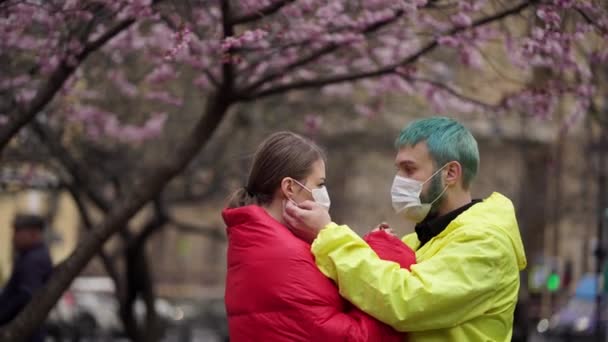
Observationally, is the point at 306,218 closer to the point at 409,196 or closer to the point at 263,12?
the point at 409,196

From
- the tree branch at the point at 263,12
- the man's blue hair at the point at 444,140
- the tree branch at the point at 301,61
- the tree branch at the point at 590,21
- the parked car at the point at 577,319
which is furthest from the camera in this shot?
the parked car at the point at 577,319

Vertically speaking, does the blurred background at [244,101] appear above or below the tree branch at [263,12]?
below

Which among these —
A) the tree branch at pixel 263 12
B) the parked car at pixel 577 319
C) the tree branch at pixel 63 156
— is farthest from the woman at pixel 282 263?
the parked car at pixel 577 319

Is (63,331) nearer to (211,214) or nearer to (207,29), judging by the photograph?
(207,29)

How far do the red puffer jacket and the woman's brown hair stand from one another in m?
0.13

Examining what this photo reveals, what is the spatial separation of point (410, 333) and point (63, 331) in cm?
1811

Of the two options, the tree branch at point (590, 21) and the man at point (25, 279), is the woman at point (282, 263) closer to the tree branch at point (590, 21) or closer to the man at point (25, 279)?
the tree branch at point (590, 21)

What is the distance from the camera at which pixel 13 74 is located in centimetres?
1032

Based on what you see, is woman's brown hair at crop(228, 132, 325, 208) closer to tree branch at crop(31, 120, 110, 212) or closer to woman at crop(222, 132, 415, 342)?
woman at crop(222, 132, 415, 342)

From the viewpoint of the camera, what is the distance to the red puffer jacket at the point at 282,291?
4.41 metres

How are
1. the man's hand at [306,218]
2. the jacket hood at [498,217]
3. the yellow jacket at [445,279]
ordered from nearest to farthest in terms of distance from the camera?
the yellow jacket at [445,279]
the man's hand at [306,218]
the jacket hood at [498,217]

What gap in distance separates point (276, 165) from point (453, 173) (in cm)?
67

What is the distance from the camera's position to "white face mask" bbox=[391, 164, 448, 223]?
4.86m

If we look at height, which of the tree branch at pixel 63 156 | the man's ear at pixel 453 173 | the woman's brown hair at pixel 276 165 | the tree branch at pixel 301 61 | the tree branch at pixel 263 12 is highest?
the woman's brown hair at pixel 276 165
